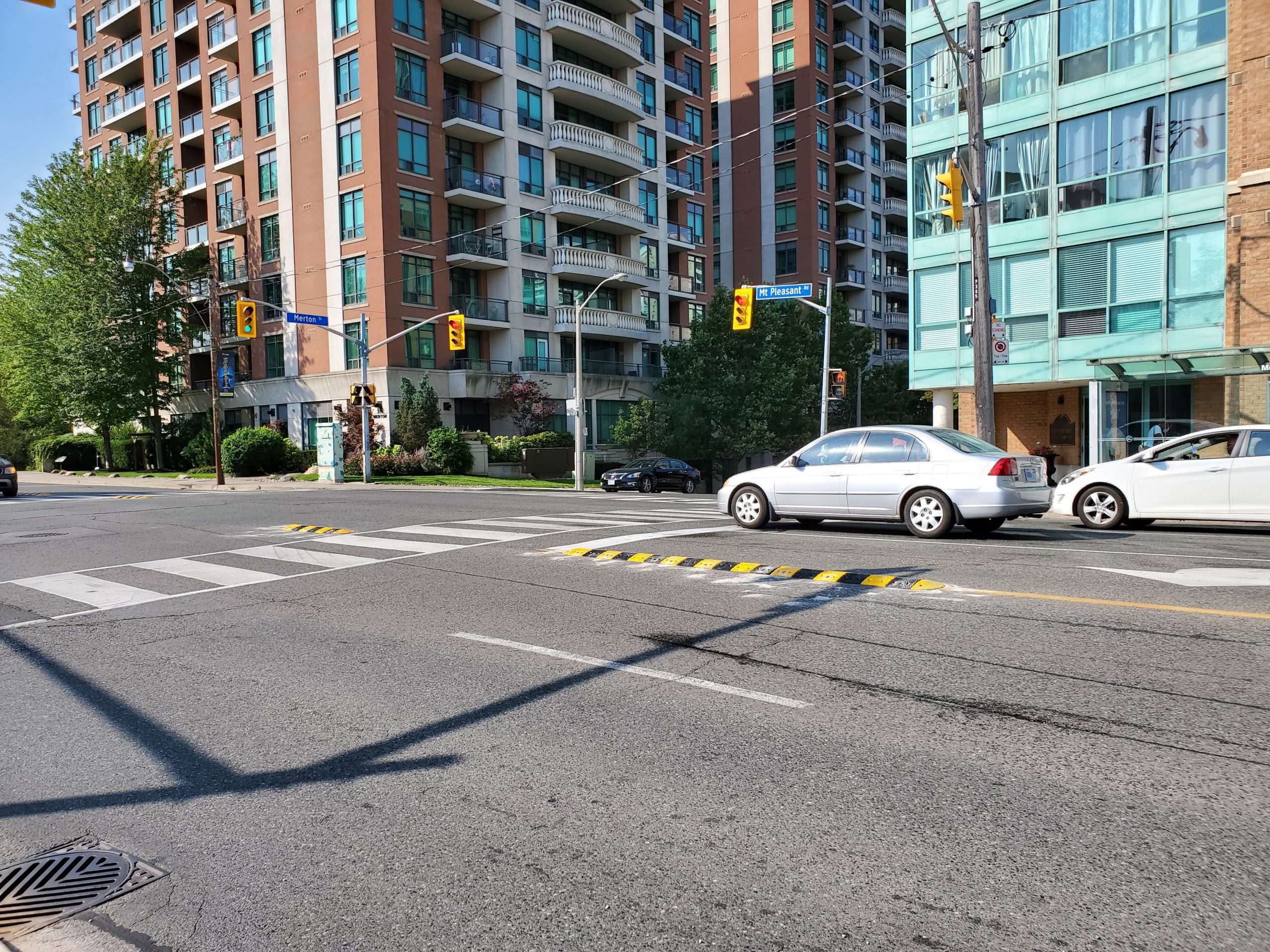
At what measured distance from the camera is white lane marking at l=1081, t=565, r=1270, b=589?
799 centimetres

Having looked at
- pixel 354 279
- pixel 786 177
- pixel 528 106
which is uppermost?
pixel 786 177

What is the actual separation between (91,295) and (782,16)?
155ft

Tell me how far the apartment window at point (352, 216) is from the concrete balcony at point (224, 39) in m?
12.9

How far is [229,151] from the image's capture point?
47.6 metres

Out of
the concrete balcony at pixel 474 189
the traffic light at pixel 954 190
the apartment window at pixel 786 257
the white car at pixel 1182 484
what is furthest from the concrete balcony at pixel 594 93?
the white car at pixel 1182 484

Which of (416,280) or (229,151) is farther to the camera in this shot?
(229,151)

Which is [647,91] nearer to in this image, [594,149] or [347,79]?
[594,149]

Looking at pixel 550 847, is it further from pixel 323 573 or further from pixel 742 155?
pixel 742 155

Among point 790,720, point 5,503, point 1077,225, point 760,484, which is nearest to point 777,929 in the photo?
point 790,720

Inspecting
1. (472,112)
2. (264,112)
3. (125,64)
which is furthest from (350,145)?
(125,64)

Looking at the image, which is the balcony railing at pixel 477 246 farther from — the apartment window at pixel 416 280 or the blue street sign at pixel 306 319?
the blue street sign at pixel 306 319

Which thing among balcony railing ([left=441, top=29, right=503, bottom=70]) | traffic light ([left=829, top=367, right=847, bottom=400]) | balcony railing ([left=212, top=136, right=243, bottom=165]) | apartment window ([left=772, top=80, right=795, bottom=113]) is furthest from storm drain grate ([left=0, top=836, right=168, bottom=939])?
apartment window ([left=772, top=80, right=795, bottom=113])

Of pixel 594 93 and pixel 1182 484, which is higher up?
pixel 594 93

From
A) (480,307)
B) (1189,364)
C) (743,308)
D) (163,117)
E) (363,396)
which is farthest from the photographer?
(163,117)
